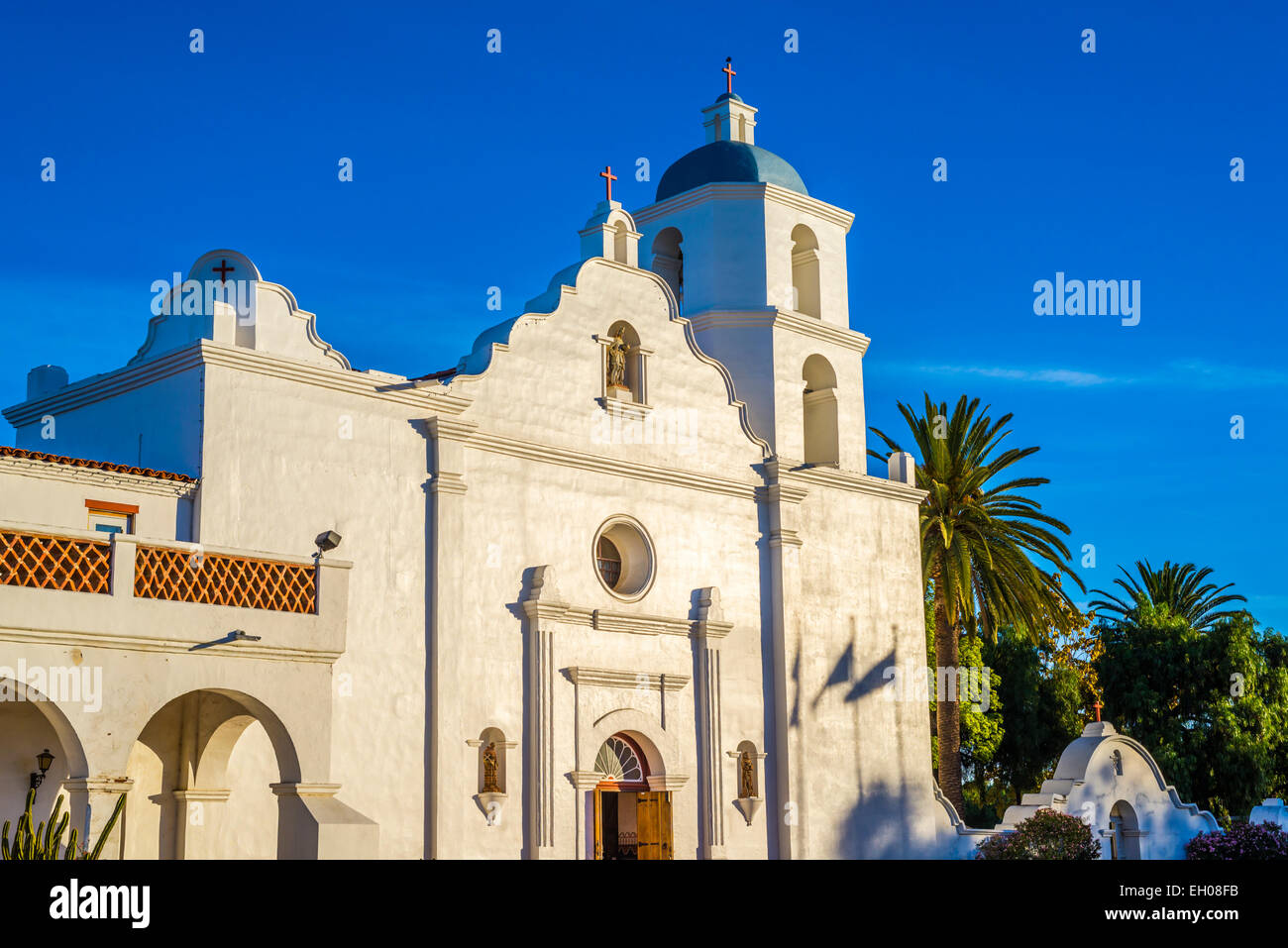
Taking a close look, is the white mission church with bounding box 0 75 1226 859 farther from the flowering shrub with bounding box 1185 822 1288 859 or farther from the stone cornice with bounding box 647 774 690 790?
the flowering shrub with bounding box 1185 822 1288 859

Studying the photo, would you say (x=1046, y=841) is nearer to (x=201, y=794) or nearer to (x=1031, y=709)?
(x=201, y=794)

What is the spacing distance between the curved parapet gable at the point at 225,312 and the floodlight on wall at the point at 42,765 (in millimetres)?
5437

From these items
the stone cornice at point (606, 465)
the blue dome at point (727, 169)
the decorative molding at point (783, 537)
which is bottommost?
the decorative molding at point (783, 537)

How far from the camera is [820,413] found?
28.9 metres

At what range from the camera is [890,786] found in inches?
1075

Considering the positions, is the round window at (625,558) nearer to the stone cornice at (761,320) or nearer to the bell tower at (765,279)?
the bell tower at (765,279)

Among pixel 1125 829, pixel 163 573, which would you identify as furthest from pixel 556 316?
pixel 1125 829

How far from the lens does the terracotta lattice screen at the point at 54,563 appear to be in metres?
14.8

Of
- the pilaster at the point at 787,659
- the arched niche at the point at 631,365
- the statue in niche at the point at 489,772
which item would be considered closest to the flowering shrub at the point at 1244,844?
the pilaster at the point at 787,659

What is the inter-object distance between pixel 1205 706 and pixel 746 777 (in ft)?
83.7

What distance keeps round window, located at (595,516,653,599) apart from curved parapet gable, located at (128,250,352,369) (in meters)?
6.22
